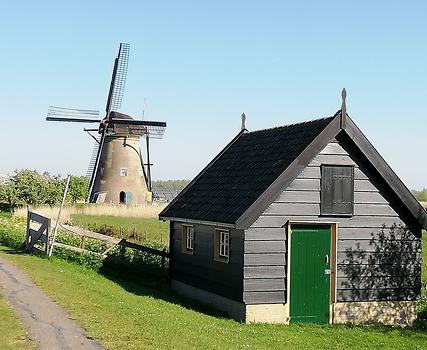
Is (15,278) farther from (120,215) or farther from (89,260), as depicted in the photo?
(120,215)

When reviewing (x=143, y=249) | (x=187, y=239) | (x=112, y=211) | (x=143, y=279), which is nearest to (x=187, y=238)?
(x=187, y=239)

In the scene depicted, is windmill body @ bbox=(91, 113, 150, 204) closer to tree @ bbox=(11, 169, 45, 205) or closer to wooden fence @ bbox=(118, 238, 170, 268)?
tree @ bbox=(11, 169, 45, 205)

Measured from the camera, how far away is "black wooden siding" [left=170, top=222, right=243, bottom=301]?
55.2 ft

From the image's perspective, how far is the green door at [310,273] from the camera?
1688 cm

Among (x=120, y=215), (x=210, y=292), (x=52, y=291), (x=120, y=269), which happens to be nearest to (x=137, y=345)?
(x=52, y=291)

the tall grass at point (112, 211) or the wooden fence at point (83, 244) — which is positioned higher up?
the tall grass at point (112, 211)

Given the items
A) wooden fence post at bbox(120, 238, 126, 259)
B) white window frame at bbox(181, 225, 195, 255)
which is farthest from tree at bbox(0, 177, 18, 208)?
white window frame at bbox(181, 225, 195, 255)

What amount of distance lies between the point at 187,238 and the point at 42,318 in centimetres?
765

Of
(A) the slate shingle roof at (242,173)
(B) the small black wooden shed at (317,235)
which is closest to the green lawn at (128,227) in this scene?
(A) the slate shingle roof at (242,173)

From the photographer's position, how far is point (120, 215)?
46.2 metres

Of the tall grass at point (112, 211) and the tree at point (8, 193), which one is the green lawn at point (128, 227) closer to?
the tall grass at point (112, 211)

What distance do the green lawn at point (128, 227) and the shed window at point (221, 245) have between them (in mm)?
11929

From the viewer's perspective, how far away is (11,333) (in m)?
12.0

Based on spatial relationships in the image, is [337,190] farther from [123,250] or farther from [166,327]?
[123,250]
